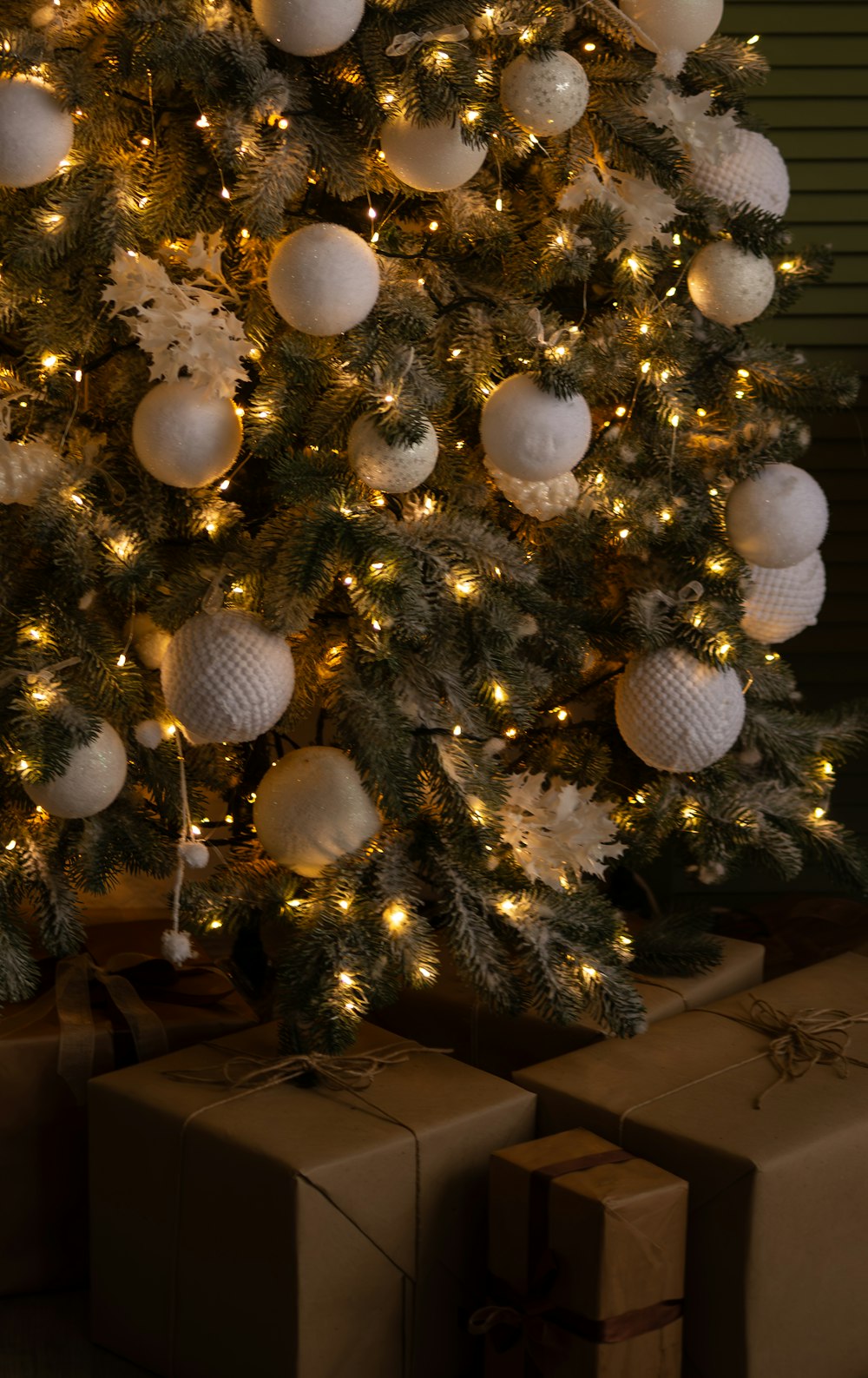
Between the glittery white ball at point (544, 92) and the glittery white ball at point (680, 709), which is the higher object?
the glittery white ball at point (544, 92)

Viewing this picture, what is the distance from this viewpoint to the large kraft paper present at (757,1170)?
1238 mm

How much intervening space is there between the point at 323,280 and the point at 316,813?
21.0 inches

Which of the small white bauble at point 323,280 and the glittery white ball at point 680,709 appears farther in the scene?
the glittery white ball at point 680,709

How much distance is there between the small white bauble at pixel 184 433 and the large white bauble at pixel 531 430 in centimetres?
26

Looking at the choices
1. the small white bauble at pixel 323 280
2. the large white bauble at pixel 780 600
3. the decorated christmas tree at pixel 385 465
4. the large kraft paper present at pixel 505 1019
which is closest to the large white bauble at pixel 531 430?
the decorated christmas tree at pixel 385 465

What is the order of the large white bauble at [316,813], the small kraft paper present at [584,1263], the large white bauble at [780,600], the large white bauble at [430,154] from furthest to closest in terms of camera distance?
the large white bauble at [780,600] < the large white bauble at [316,813] < the large white bauble at [430,154] < the small kraft paper present at [584,1263]

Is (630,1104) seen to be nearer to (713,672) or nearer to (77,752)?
(713,672)

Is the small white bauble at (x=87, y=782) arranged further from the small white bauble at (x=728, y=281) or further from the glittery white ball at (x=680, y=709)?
the small white bauble at (x=728, y=281)

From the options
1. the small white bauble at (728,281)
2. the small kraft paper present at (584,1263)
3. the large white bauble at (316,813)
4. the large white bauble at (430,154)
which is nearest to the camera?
the small kraft paper present at (584,1263)

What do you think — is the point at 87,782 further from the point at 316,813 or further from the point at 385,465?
the point at 385,465

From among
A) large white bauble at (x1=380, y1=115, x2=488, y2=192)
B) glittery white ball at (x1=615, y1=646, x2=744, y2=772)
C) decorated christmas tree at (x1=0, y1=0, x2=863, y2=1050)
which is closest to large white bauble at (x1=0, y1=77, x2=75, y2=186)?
decorated christmas tree at (x1=0, y1=0, x2=863, y2=1050)

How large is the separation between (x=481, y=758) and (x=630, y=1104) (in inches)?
15.5

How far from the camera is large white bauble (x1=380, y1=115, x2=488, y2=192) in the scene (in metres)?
1.33

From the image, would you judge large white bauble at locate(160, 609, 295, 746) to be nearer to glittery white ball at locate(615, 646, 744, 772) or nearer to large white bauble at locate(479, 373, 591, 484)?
large white bauble at locate(479, 373, 591, 484)
